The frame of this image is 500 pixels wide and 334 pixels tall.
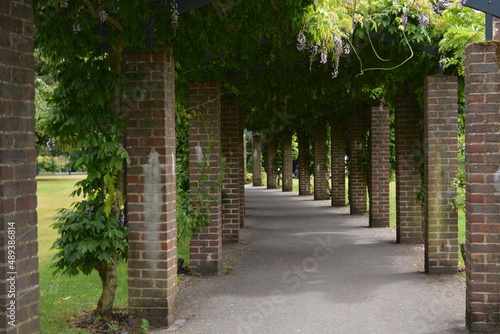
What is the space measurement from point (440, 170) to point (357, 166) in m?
9.13

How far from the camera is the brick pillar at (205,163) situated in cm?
898

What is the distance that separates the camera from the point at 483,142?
554 cm

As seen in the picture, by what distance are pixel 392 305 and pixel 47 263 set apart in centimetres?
669

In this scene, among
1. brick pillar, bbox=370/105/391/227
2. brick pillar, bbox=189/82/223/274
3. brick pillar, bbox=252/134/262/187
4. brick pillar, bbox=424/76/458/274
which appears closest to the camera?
brick pillar, bbox=424/76/458/274

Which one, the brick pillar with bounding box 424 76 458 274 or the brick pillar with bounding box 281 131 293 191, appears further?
the brick pillar with bounding box 281 131 293 191

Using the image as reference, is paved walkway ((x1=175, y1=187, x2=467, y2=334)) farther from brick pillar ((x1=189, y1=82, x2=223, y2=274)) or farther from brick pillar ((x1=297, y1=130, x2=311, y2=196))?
brick pillar ((x1=297, y1=130, x2=311, y2=196))

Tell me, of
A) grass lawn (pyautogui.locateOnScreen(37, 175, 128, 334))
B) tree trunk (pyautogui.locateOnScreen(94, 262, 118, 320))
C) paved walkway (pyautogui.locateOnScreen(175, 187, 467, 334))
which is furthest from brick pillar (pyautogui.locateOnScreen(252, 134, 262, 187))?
tree trunk (pyautogui.locateOnScreen(94, 262, 118, 320))

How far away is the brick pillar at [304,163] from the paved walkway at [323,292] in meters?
14.3

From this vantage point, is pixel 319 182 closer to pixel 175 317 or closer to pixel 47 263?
pixel 47 263

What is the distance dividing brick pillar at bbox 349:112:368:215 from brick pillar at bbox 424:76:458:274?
27.8ft

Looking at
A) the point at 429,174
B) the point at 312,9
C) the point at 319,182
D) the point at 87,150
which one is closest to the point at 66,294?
the point at 87,150

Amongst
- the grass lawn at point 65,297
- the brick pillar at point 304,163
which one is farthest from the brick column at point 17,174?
the brick pillar at point 304,163

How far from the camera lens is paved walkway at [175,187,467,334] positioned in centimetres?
605

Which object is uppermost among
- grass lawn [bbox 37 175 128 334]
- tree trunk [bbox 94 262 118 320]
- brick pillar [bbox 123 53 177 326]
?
brick pillar [bbox 123 53 177 326]
